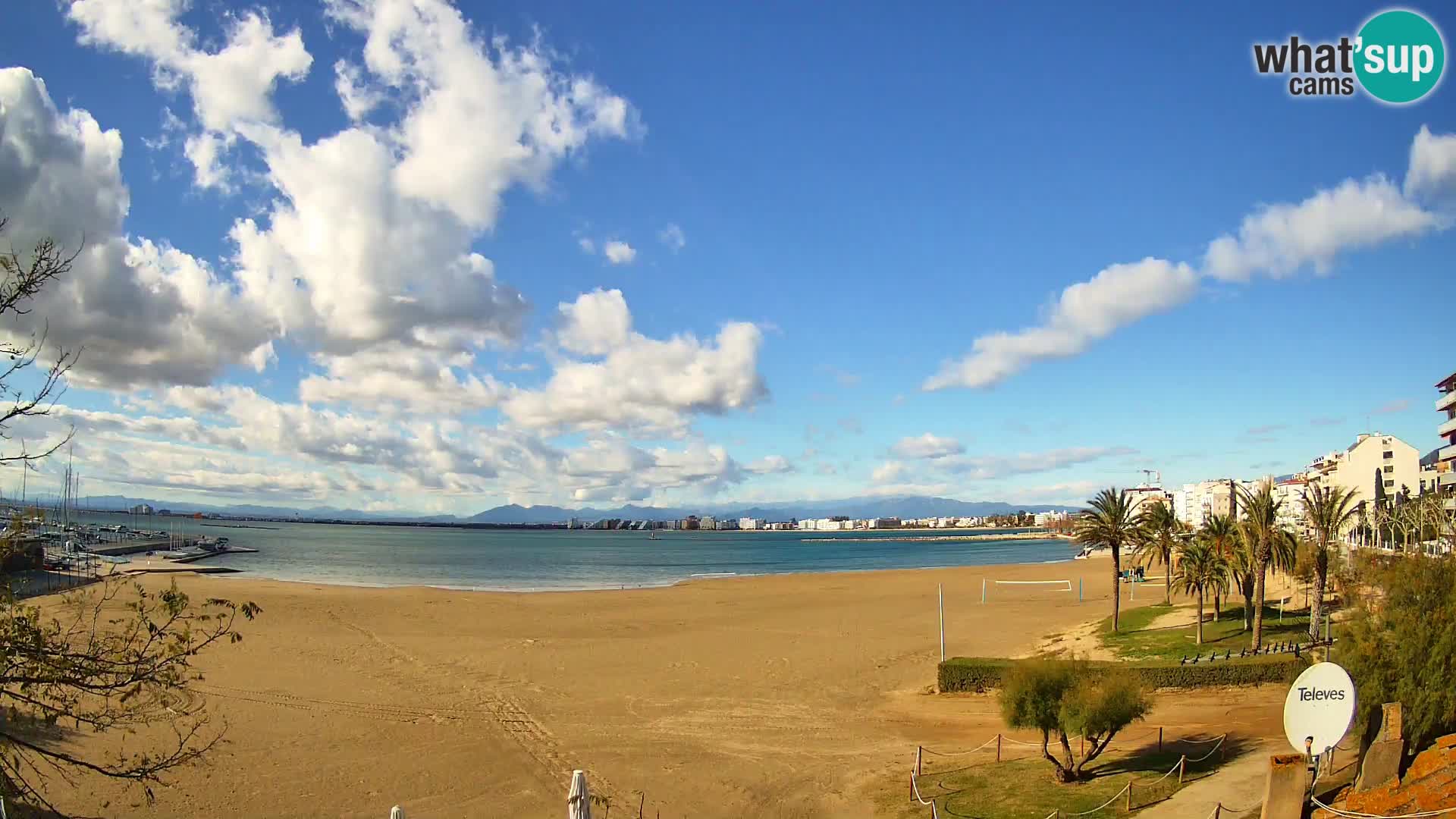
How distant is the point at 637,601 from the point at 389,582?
29496 mm

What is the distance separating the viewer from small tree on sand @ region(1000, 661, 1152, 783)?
17594mm

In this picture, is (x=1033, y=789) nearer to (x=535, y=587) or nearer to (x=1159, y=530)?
(x=1159, y=530)

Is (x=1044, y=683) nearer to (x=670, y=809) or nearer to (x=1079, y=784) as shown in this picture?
(x=1079, y=784)

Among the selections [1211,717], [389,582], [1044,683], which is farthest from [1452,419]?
[389,582]

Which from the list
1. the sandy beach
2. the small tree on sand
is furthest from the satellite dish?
the sandy beach

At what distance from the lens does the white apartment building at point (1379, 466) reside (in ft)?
313

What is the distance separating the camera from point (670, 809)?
17.8 m

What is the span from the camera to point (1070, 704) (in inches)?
701

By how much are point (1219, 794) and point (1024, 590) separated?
57109 mm

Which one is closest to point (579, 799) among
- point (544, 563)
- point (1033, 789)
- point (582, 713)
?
point (1033, 789)

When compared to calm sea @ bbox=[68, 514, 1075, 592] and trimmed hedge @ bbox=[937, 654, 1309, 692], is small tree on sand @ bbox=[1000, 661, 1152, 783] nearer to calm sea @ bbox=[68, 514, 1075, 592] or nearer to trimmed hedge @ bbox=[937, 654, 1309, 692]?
trimmed hedge @ bbox=[937, 654, 1309, 692]

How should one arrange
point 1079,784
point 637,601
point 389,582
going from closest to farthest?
point 1079,784, point 637,601, point 389,582

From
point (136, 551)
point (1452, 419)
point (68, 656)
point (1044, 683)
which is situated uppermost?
point (1452, 419)

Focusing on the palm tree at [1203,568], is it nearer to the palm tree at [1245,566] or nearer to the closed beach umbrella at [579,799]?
the palm tree at [1245,566]
